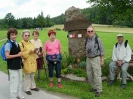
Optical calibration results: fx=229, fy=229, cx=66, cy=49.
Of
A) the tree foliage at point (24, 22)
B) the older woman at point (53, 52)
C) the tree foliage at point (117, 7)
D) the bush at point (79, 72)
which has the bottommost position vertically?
the bush at point (79, 72)

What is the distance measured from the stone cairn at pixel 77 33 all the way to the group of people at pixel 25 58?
2.17 meters

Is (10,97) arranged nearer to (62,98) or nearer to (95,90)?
(62,98)

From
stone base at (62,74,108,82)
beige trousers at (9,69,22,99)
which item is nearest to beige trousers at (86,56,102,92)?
stone base at (62,74,108,82)

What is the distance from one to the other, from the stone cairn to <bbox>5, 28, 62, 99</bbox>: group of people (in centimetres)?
217

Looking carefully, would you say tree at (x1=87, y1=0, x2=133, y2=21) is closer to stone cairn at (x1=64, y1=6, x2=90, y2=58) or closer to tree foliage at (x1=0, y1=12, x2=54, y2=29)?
stone cairn at (x1=64, y1=6, x2=90, y2=58)

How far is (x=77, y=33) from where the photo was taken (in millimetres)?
9828

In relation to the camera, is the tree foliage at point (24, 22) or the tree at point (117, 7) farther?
the tree foliage at point (24, 22)

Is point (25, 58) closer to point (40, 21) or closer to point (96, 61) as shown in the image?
point (96, 61)

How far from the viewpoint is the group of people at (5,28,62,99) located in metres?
5.94

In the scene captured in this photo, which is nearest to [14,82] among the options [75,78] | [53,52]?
[53,52]

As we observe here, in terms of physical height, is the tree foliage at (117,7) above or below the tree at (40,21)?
below

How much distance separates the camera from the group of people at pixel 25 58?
234 inches

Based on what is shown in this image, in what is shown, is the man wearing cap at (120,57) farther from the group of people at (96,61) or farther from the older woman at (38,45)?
the older woman at (38,45)

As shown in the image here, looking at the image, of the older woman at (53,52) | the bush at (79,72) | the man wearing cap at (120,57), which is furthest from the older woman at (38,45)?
the man wearing cap at (120,57)
